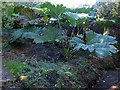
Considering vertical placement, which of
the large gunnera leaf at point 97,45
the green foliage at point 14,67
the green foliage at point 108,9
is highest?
the green foliage at point 108,9

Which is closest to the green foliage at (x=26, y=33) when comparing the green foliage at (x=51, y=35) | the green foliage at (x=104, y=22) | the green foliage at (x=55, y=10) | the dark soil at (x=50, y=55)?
the green foliage at (x=51, y=35)

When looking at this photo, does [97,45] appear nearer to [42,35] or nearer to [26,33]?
[42,35]

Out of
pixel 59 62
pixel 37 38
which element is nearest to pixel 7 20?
pixel 37 38

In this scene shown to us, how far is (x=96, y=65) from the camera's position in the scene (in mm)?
5066

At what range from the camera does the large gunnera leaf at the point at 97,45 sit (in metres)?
4.49

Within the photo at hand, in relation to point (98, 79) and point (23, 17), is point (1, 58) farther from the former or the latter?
point (98, 79)

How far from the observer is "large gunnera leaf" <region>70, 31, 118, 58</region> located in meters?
4.49

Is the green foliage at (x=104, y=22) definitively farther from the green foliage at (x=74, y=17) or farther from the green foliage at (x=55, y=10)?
the green foliage at (x=55, y=10)

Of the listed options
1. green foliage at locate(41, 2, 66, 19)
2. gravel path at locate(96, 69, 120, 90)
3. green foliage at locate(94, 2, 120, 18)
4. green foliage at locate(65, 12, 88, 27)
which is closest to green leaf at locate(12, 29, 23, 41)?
green foliage at locate(41, 2, 66, 19)

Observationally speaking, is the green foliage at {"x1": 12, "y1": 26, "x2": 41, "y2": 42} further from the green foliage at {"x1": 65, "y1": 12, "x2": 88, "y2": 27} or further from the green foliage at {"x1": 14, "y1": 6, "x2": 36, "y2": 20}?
the green foliage at {"x1": 65, "y1": 12, "x2": 88, "y2": 27}

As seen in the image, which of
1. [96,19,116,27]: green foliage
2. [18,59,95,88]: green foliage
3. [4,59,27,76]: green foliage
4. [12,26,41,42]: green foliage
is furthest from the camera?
[96,19,116,27]: green foliage

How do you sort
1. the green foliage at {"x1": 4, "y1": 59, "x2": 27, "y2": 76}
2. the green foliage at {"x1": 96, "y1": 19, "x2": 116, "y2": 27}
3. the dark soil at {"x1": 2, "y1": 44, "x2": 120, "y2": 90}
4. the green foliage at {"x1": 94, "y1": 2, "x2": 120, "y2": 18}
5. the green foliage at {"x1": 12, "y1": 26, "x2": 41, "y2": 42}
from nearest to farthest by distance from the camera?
the green foliage at {"x1": 4, "y1": 59, "x2": 27, "y2": 76} < the dark soil at {"x1": 2, "y1": 44, "x2": 120, "y2": 90} < the green foliage at {"x1": 12, "y1": 26, "x2": 41, "y2": 42} < the green foliage at {"x1": 96, "y1": 19, "x2": 116, "y2": 27} < the green foliage at {"x1": 94, "y1": 2, "x2": 120, "y2": 18}

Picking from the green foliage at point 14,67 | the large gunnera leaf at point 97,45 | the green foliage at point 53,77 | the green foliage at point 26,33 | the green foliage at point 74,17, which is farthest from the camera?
the green foliage at point 26,33

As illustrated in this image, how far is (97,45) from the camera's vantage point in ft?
15.3
